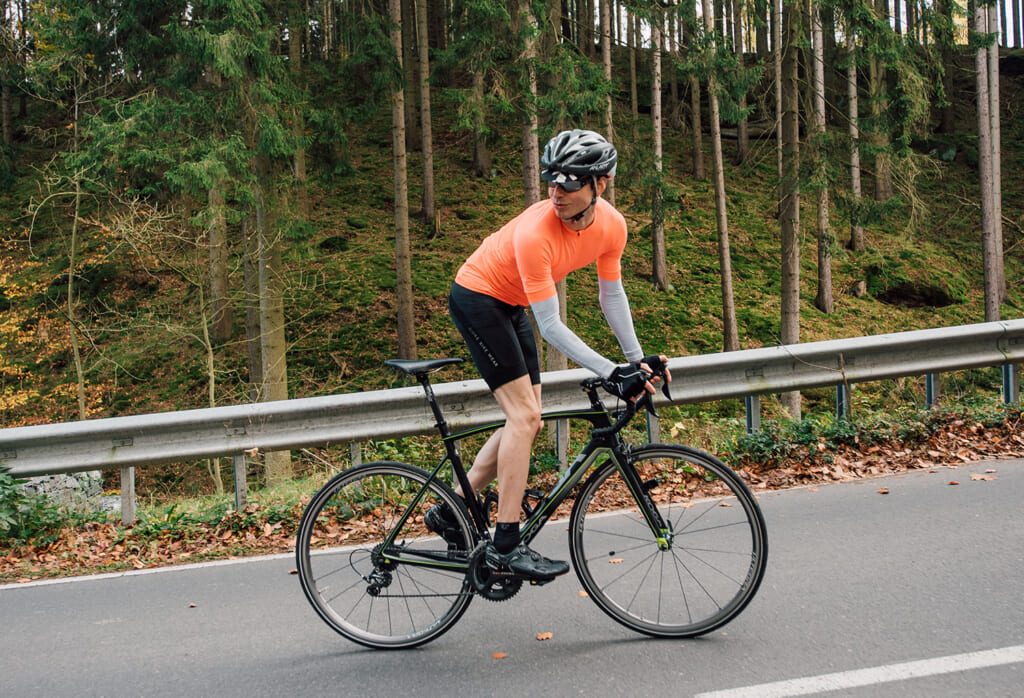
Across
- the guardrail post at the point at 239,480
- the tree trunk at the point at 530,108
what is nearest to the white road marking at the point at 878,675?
the guardrail post at the point at 239,480

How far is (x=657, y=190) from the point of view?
18.0 meters

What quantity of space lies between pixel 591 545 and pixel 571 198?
5.40ft

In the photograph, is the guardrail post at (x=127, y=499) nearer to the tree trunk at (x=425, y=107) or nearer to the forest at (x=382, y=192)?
the forest at (x=382, y=192)

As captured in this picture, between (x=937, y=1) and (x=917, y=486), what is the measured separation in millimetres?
12124

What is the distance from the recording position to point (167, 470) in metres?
14.6

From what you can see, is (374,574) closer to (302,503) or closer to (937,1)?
(302,503)

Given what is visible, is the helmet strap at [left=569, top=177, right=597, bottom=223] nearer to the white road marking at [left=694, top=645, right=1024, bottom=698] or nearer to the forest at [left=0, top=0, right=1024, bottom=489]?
the white road marking at [left=694, top=645, right=1024, bottom=698]

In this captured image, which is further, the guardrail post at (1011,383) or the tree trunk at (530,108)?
the tree trunk at (530,108)

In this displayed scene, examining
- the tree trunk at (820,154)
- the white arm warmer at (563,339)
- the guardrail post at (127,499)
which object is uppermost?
the tree trunk at (820,154)

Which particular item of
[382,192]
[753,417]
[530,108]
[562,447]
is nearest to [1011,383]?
[753,417]

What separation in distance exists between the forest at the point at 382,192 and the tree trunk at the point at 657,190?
0.10 metres

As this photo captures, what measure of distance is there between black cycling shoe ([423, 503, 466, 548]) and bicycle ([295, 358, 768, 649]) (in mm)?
24

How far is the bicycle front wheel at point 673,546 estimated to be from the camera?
3.56 m

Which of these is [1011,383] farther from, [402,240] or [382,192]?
[382,192]
